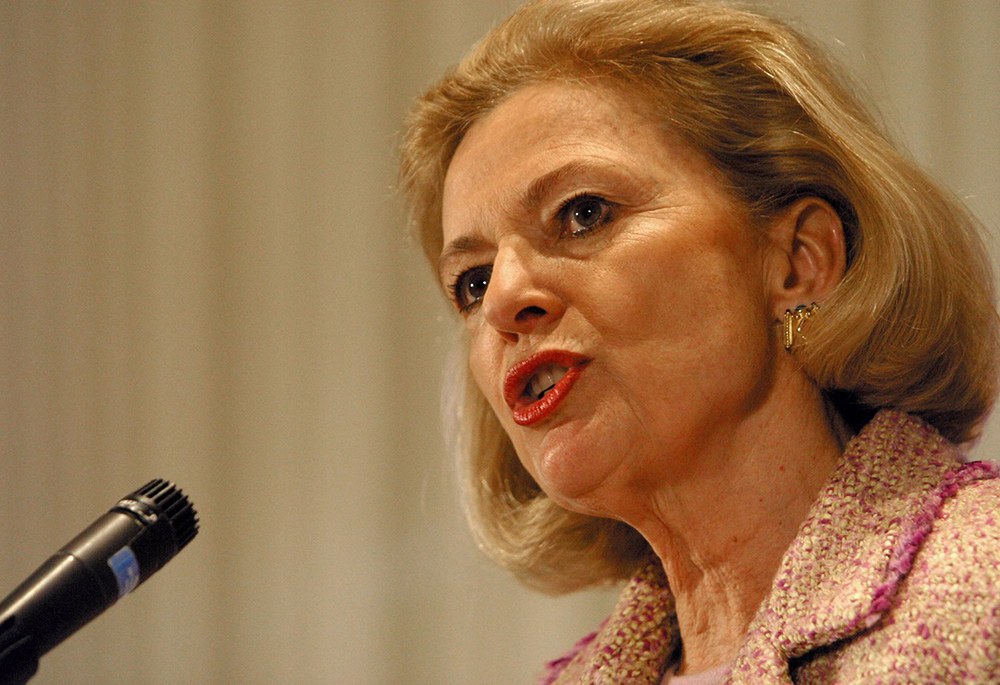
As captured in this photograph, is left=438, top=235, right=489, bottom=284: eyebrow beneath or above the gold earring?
above

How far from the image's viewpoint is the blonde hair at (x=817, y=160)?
1.31 meters

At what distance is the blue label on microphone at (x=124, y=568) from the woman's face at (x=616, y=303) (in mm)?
519

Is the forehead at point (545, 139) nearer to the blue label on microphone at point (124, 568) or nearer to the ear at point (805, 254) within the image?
the ear at point (805, 254)

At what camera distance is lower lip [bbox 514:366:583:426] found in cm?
134

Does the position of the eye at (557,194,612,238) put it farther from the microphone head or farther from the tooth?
the microphone head

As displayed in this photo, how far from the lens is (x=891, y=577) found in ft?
3.60

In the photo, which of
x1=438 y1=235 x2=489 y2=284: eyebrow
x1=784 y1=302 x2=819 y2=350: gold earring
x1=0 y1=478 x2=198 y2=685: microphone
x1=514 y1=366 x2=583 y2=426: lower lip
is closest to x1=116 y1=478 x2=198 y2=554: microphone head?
x1=0 y1=478 x2=198 y2=685: microphone

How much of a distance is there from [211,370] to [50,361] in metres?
0.46

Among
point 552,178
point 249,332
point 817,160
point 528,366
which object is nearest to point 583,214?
point 552,178

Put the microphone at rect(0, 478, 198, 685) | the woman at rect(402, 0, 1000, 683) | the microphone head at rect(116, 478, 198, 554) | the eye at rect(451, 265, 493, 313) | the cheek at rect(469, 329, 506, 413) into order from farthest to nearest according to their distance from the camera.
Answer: the eye at rect(451, 265, 493, 313)
the cheek at rect(469, 329, 506, 413)
the woman at rect(402, 0, 1000, 683)
the microphone head at rect(116, 478, 198, 554)
the microphone at rect(0, 478, 198, 685)

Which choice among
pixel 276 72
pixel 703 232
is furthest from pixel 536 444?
pixel 276 72

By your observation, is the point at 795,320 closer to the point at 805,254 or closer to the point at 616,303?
the point at 805,254

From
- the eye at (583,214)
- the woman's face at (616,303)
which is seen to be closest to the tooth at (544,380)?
the woman's face at (616,303)

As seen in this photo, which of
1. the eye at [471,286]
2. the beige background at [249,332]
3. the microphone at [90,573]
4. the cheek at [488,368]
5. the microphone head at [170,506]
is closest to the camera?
the microphone at [90,573]
